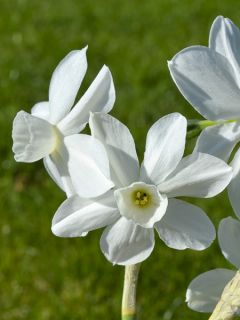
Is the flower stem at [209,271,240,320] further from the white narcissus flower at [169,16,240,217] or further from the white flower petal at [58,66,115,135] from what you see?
the white flower petal at [58,66,115,135]

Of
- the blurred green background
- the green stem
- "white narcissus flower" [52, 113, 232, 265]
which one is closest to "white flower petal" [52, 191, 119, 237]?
"white narcissus flower" [52, 113, 232, 265]

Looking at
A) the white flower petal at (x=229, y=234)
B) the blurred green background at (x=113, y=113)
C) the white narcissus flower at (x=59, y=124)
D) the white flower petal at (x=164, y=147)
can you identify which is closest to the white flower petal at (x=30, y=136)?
the white narcissus flower at (x=59, y=124)

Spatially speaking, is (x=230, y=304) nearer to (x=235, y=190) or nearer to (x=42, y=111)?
(x=235, y=190)

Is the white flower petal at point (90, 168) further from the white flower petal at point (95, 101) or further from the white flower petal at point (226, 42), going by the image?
the white flower petal at point (226, 42)

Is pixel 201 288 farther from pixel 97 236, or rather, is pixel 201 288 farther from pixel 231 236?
pixel 97 236

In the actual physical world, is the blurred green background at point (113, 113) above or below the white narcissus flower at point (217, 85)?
below

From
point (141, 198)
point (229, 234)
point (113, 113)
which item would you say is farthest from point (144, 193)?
point (113, 113)

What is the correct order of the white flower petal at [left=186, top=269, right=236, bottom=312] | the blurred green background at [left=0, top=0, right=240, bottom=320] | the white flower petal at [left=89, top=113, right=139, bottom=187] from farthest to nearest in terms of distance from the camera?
the blurred green background at [left=0, top=0, right=240, bottom=320], the white flower petal at [left=186, top=269, right=236, bottom=312], the white flower petal at [left=89, top=113, right=139, bottom=187]

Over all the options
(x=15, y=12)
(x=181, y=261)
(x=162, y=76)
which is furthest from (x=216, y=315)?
(x=15, y=12)
